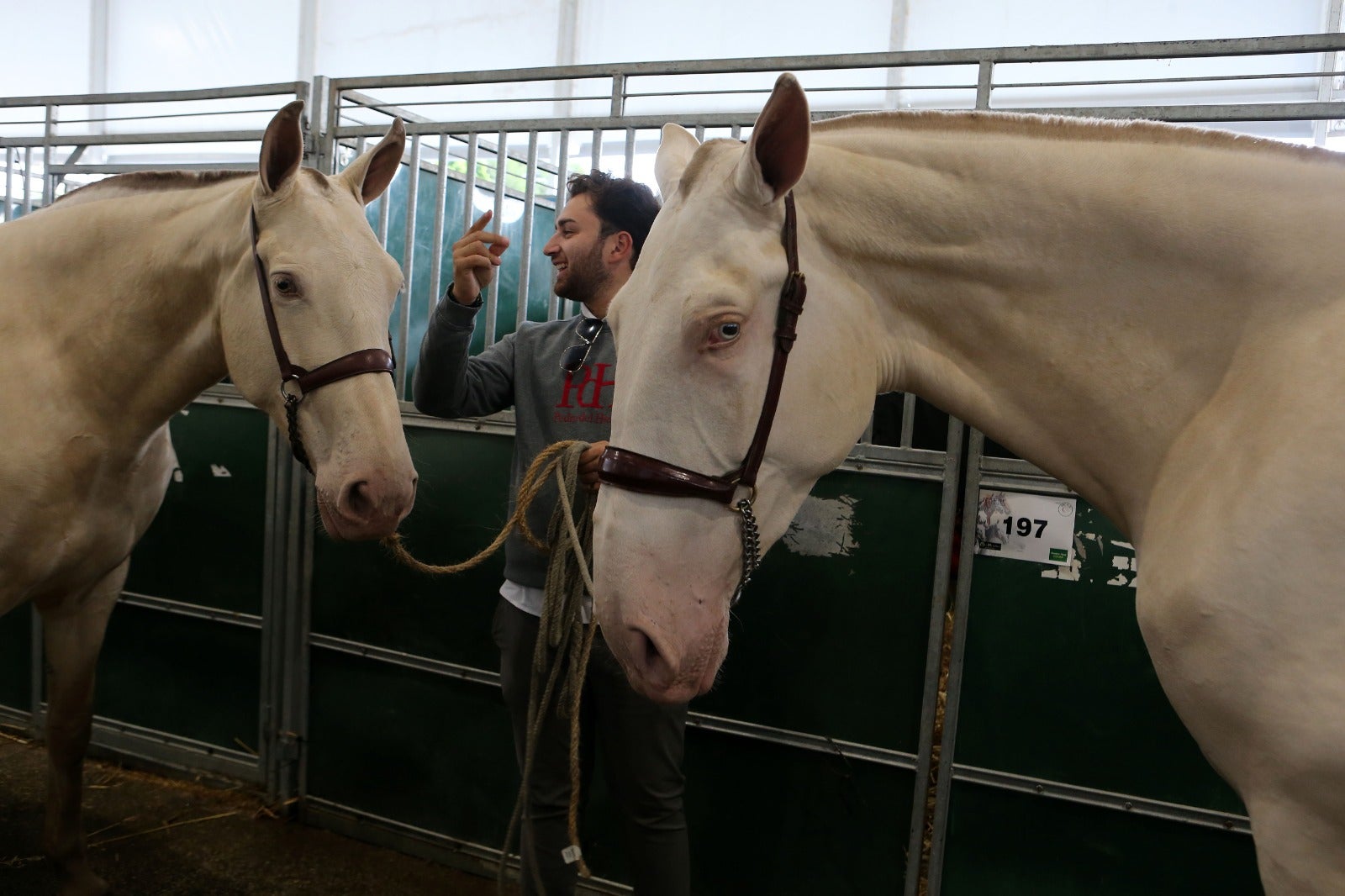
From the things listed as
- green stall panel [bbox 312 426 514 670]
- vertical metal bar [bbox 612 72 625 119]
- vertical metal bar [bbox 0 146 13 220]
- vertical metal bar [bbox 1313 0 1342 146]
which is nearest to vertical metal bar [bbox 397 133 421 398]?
green stall panel [bbox 312 426 514 670]

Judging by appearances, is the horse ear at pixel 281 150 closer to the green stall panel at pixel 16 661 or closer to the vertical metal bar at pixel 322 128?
the vertical metal bar at pixel 322 128

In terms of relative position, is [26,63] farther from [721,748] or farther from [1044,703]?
[1044,703]

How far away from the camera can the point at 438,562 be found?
2682 millimetres

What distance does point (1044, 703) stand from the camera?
203cm

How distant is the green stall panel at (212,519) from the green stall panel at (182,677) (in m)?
0.11

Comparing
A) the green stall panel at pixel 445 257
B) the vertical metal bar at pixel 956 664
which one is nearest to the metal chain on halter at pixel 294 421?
the green stall panel at pixel 445 257

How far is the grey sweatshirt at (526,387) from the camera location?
1.97m

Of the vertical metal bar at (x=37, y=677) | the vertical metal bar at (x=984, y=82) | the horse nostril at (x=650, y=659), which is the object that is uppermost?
the vertical metal bar at (x=984, y=82)

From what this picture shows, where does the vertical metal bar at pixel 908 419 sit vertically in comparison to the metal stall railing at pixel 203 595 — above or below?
above

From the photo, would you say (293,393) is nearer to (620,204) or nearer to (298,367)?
(298,367)

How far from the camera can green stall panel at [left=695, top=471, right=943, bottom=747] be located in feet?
7.02

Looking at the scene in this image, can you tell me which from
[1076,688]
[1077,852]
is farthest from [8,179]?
[1077,852]

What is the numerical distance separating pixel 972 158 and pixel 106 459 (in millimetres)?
2015

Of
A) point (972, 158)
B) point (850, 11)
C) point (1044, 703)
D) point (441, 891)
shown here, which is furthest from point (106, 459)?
point (850, 11)
